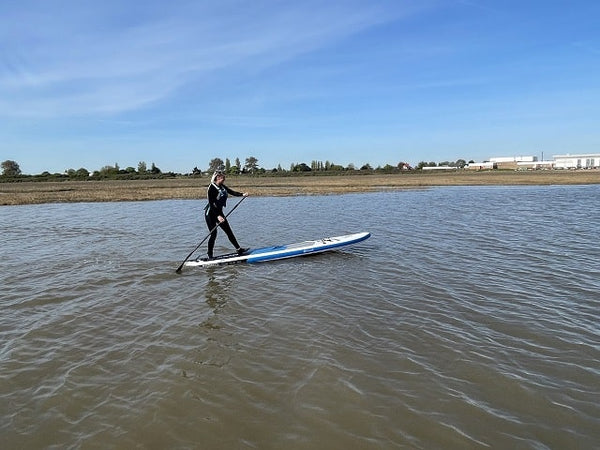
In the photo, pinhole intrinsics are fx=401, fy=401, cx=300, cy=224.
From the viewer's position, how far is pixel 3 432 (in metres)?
4.32

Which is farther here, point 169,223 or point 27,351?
point 169,223

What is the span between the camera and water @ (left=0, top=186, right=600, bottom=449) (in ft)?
14.0

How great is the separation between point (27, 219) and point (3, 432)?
23.7 m

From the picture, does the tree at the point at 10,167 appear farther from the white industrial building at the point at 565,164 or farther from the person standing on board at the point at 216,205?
the white industrial building at the point at 565,164

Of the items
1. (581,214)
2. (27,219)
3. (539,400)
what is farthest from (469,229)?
(27,219)

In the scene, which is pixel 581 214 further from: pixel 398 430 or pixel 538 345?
pixel 398 430

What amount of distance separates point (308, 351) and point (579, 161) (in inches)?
7242

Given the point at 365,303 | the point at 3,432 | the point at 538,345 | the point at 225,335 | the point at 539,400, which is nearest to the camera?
the point at 3,432

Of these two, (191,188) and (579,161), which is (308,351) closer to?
(191,188)

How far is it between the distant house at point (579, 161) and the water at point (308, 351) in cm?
17019

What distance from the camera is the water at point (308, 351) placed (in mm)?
4281

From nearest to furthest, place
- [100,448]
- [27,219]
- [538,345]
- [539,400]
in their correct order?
1. [100,448]
2. [539,400]
3. [538,345]
4. [27,219]

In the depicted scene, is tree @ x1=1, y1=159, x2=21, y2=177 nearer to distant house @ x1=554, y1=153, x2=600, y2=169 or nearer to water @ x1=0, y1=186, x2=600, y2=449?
water @ x1=0, y1=186, x2=600, y2=449

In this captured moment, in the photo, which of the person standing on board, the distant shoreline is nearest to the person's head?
the person standing on board
